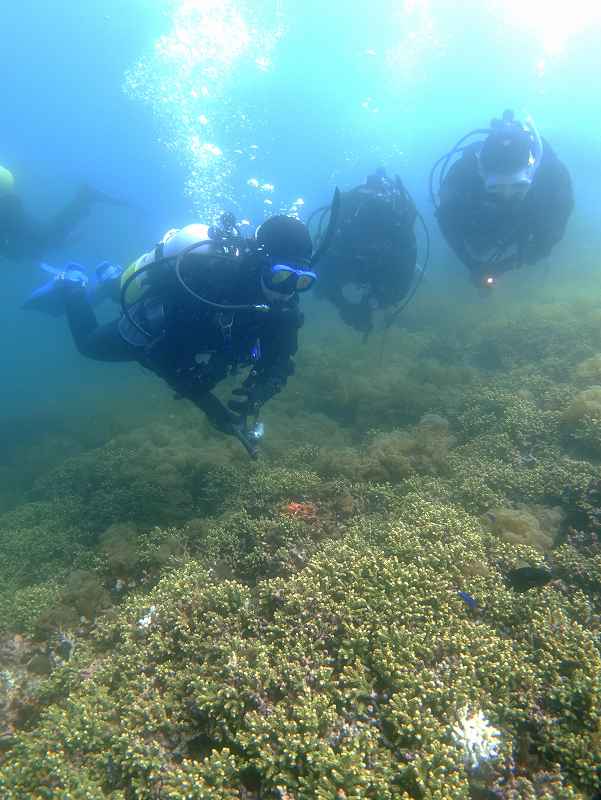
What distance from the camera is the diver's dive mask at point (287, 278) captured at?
4.96 meters

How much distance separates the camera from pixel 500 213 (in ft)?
30.7

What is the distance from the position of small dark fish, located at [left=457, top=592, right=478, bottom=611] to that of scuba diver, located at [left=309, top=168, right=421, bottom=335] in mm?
7702

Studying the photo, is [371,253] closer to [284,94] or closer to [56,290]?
[56,290]

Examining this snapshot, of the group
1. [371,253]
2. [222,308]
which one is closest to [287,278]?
[222,308]

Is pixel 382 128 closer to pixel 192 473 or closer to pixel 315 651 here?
pixel 192 473

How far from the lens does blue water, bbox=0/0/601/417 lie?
79.1 ft

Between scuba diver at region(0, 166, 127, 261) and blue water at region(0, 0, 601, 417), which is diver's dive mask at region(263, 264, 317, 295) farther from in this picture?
blue water at region(0, 0, 601, 417)

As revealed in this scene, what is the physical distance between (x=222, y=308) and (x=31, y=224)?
1324 centimetres

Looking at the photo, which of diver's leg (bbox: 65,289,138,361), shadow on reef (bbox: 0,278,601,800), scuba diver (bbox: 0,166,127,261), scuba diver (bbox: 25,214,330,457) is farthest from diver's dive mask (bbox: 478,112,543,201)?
scuba diver (bbox: 0,166,127,261)

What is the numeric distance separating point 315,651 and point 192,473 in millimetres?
4317

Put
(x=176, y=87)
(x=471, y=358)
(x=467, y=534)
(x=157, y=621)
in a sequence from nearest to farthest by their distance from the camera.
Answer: (x=157, y=621) < (x=467, y=534) < (x=471, y=358) < (x=176, y=87)

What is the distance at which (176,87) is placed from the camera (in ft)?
92.8

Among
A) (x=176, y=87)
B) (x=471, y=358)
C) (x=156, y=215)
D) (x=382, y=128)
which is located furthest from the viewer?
(x=156, y=215)

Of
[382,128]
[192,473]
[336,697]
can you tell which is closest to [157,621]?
[336,697]
